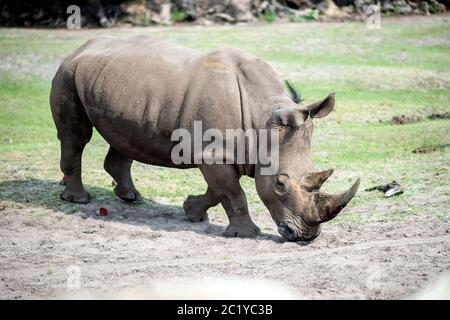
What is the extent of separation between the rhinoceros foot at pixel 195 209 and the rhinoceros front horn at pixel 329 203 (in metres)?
1.66

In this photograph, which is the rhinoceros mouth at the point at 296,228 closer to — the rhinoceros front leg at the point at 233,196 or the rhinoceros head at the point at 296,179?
the rhinoceros head at the point at 296,179

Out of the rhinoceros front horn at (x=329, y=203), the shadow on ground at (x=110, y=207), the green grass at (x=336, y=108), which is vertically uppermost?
the rhinoceros front horn at (x=329, y=203)

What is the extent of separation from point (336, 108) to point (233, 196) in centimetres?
843

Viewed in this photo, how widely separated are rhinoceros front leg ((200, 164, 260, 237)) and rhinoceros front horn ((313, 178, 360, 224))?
2.95 ft

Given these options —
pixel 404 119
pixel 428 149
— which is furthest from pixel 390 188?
pixel 404 119

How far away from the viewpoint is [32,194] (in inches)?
451

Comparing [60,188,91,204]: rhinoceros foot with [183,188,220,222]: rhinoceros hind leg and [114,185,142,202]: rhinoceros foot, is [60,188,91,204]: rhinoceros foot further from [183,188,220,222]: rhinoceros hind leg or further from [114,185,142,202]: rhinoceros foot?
[183,188,220,222]: rhinoceros hind leg

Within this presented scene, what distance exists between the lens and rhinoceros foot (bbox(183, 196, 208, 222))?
10.4 metres

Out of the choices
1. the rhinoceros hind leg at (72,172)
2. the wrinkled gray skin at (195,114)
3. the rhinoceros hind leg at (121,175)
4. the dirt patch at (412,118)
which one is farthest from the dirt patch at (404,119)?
the rhinoceros hind leg at (72,172)

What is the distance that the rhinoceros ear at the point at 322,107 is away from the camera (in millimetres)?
9234

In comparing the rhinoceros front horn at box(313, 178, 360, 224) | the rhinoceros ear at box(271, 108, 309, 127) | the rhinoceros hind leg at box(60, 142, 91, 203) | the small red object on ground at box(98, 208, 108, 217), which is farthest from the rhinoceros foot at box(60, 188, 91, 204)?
the rhinoceros front horn at box(313, 178, 360, 224)

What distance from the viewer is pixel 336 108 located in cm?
1788

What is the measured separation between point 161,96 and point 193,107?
48 centimetres

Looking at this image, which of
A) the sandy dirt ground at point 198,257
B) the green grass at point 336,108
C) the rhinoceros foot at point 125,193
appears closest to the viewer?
the sandy dirt ground at point 198,257
